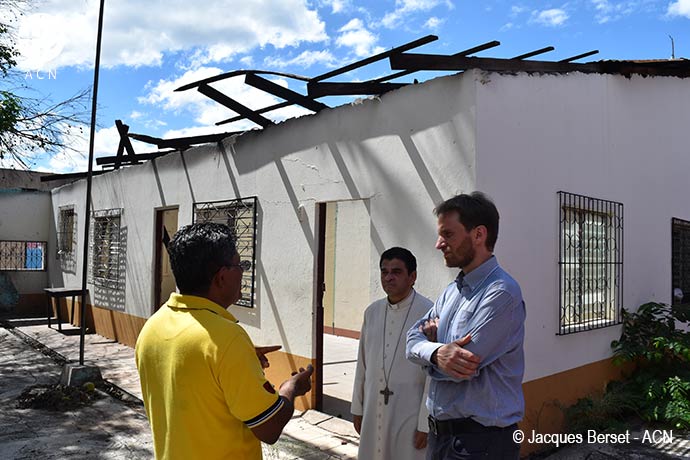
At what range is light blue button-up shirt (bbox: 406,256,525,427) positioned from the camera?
191cm

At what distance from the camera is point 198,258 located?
1696 mm

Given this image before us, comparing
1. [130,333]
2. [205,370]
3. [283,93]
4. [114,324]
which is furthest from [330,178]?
[114,324]

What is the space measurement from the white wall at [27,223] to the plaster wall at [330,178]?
661 cm

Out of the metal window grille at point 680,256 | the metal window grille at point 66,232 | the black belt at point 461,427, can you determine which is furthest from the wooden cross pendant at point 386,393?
the metal window grille at point 66,232

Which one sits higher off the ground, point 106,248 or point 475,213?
point 475,213

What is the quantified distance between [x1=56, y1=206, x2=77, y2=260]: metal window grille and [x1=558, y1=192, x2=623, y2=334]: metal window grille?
1000cm

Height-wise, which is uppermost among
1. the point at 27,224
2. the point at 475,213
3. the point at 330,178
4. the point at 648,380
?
the point at 330,178

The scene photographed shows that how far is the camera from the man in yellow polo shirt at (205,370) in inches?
60.2

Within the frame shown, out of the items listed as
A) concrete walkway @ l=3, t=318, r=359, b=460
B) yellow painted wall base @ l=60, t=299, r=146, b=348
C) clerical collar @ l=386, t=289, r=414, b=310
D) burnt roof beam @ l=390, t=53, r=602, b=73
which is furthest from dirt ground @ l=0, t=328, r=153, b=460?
burnt roof beam @ l=390, t=53, r=602, b=73

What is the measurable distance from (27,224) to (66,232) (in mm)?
1601

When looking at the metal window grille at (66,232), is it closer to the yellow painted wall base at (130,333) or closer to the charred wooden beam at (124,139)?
the yellow painted wall base at (130,333)

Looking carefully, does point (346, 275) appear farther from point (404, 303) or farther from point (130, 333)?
point (404, 303)

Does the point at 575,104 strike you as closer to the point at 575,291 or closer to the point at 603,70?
the point at 603,70

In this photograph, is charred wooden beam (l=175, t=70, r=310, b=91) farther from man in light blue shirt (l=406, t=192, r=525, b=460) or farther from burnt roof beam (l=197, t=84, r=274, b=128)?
man in light blue shirt (l=406, t=192, r=525, b=460)
